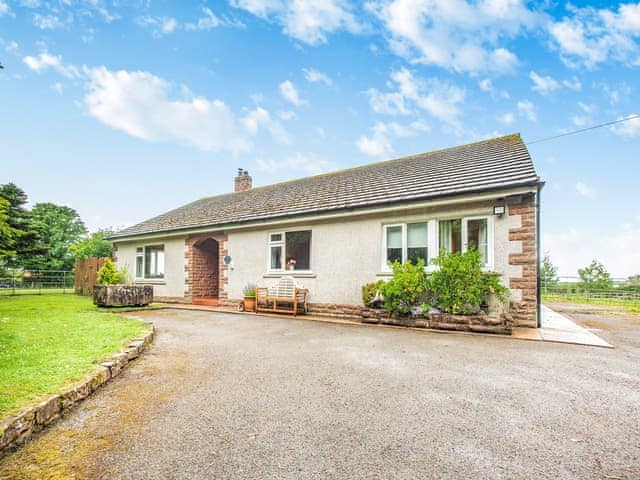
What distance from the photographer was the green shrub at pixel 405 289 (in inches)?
312

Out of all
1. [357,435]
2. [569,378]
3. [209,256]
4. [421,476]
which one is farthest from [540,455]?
[209,256]

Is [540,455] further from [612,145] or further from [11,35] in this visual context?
[612,145]

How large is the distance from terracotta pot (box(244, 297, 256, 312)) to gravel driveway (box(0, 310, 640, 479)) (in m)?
5.93

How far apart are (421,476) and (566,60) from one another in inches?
584

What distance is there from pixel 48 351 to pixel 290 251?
298 inches

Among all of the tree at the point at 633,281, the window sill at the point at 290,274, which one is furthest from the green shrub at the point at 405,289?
the tree at the point at 633,281

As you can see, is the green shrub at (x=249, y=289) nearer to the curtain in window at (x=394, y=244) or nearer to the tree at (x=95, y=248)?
the curtain in window at (x=394, y=244)

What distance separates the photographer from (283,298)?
10.6 meters

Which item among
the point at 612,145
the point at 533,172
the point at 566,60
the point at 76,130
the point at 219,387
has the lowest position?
the point at 219,387

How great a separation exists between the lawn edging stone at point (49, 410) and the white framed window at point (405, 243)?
270 inches

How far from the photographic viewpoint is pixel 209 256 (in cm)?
1470

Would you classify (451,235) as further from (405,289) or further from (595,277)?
(595,277)

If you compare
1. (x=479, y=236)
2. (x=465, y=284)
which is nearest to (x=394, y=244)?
(x=479, y=236)

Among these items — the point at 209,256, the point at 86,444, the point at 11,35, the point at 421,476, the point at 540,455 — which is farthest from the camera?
the point at 209,256
